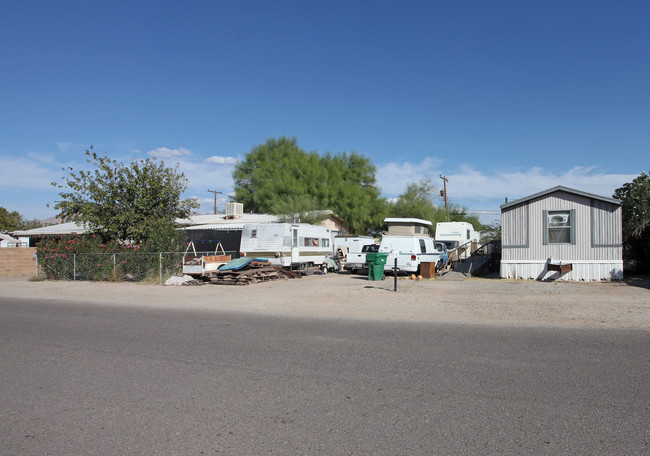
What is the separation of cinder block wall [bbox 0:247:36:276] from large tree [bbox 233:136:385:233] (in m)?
14.3

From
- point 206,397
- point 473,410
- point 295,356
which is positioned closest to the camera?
point 473,410

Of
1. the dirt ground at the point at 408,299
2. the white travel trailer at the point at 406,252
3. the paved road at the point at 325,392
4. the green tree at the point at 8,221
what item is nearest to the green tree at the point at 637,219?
the dirt ground at the point at 408,299

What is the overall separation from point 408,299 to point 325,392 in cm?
864

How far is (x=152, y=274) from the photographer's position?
19188 millimetres

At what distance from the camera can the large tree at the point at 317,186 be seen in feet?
125

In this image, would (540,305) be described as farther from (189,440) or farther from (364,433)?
(189,440)

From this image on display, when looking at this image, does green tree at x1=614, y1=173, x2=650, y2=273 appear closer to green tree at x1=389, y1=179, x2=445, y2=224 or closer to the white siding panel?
the white siding panel

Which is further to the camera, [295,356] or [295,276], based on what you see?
[295,276]

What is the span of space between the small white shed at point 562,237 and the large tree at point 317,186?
1598cm

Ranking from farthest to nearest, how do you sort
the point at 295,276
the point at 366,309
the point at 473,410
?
the point at 295,276 → the point at 366,309 → the point at 473,410

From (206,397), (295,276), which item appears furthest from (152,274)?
(206,397)

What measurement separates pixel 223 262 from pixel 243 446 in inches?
657

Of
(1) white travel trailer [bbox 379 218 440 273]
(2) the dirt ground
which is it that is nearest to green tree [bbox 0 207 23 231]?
(2) the dirt ground

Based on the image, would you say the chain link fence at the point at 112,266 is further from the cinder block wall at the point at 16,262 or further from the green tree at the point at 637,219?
the green tree at the point at 637,219
